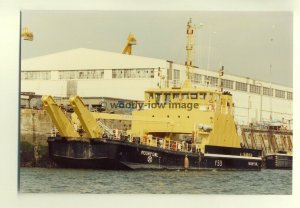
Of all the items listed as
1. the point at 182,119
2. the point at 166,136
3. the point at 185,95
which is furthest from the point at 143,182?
the point at 185,95

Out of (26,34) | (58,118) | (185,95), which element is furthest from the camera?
(185,95)

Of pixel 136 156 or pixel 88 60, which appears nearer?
pixel 88 60

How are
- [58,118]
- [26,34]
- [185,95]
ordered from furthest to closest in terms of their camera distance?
[185,95] → [58,118] → [26,34]

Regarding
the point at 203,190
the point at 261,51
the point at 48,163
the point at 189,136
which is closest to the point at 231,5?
the point at 261,51

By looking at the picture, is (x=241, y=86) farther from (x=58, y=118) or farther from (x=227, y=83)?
(x=58, y=118)

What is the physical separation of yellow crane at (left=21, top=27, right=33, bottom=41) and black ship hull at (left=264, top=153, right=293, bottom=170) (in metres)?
1.82

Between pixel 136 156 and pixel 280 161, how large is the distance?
0.99 metres

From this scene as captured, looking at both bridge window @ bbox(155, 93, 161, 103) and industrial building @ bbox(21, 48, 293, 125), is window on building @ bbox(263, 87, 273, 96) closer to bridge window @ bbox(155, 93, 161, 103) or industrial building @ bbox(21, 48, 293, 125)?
industrial building @ bbox(21, 48, 293, 125)

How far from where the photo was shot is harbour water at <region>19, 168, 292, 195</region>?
484 centimetres

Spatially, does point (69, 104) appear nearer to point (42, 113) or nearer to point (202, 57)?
point (42, 113)

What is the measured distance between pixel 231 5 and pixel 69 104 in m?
1.27

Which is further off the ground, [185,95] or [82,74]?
[82,74]

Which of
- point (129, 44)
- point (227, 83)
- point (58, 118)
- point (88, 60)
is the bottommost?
point (58, 118)

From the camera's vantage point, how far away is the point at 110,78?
493cm
